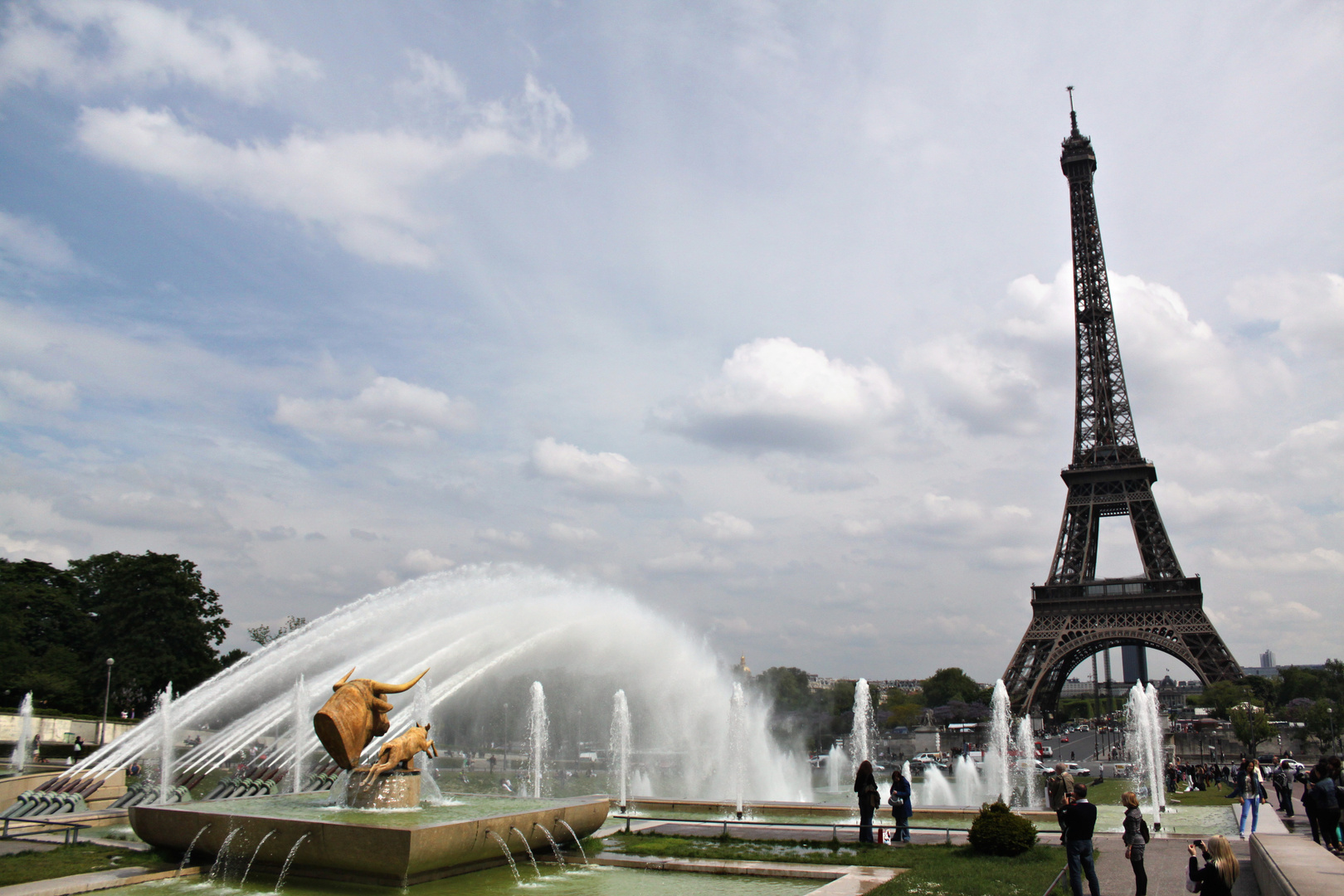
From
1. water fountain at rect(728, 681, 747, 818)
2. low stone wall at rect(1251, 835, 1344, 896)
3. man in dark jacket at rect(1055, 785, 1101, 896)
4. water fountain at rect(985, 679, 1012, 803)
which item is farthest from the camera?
water fountain at rect(985, 679, 1012, 803)

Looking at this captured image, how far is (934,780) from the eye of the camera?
4028 cm

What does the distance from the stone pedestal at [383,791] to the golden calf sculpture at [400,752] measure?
0.10 meters

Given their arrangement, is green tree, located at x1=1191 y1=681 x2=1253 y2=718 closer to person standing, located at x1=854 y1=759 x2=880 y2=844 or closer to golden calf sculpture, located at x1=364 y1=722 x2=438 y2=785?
person standing, located at x1=854 y1=759 x2=880 y2=844

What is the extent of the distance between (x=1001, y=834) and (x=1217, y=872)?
762 centimetres

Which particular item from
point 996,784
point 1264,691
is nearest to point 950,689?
point 1264,691

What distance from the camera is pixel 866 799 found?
56.0 ft

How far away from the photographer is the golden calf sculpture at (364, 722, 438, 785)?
16.2 m

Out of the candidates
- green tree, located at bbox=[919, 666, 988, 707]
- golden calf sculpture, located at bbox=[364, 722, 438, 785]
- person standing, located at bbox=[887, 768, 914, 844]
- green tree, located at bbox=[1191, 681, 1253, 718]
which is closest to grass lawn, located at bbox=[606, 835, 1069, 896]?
person standing, located at bbox=[887, 768, 914, 844]

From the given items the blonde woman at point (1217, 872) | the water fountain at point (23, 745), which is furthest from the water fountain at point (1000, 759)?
Result: the water fountain at point (23, 745)

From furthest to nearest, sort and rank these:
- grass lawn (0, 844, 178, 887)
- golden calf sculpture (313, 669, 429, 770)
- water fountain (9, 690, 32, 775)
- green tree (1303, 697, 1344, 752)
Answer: green tree (1303, 697, 1344, 752) → water fountain (9, 690, 32, 775) → golden calf sculpture (313, 669, 429, 770) → grass lawn (0, 844, 178, 887)

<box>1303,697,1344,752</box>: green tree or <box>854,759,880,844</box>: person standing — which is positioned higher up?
<box>854,759,880,844</box>: person standing

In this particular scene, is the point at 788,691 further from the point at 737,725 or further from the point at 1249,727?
the point at 737,725

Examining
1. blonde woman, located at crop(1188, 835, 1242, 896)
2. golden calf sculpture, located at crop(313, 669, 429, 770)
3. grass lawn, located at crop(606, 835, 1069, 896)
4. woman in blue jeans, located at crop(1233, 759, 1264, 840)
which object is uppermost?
golden calf sculpture, located at crop(313, 669, 429, 770)

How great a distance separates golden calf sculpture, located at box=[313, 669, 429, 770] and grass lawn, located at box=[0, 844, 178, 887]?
300 cm
